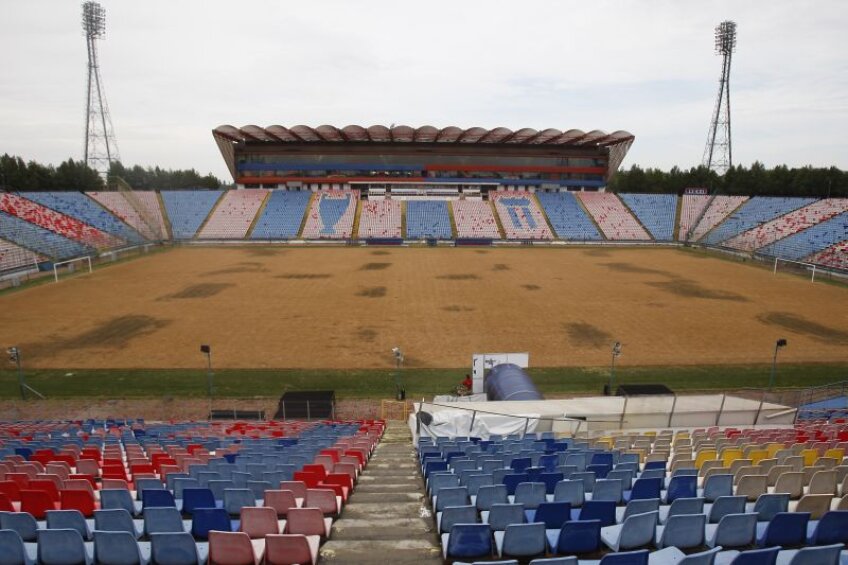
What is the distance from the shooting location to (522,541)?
19.6 feet

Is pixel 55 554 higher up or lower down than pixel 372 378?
higher up

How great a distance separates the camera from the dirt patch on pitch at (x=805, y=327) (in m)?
30.3

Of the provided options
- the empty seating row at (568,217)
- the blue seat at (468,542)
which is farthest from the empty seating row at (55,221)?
the blue seat at (468,542)

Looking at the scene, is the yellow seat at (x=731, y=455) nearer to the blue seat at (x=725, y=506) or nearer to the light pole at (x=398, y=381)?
the blue seat at (x=725, y=506)

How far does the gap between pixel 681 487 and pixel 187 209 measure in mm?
92165

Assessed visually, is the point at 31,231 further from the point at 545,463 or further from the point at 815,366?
the point at 815,366

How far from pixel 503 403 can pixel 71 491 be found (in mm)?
12179

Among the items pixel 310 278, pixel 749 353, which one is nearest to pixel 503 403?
pixel 749 353

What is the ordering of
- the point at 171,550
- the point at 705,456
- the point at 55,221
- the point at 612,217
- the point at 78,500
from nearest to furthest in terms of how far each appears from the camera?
the point at 171,550, the point at 78,500, the point at 705,456, the point at 55,221, the point at 612,217

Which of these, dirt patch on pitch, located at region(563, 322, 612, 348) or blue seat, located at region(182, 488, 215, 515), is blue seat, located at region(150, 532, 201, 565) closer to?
blue seat, located at region(182, 488, 215, 515)

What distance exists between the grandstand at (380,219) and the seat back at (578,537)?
75539 mm

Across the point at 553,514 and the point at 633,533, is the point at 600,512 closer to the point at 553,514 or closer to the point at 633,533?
the point at 553,514

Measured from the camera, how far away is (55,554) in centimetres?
557

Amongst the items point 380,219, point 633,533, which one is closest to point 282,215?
point 380,219
